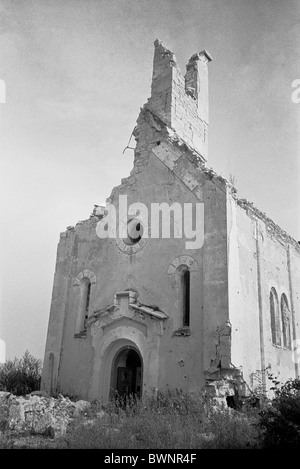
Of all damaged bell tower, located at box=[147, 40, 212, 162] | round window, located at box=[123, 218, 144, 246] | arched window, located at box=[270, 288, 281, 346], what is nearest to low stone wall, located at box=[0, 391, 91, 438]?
round window, located at box=[123, 218, 144, 246]

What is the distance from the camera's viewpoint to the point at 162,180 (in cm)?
1281

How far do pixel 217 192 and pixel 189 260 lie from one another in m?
2.08

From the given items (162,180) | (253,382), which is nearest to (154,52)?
(162,180)

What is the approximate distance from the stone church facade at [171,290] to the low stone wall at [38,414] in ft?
7.01

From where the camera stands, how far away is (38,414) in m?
8.30

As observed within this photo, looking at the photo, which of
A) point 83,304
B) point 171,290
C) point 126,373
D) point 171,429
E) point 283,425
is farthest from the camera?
point 83,304

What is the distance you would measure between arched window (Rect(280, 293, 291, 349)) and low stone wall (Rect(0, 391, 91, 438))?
276 inches

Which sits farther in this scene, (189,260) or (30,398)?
(189,260)

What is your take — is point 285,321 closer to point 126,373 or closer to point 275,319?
point 275,319

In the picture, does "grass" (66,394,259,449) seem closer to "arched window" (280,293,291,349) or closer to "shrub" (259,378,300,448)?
"shrub" (259,378,300,448)

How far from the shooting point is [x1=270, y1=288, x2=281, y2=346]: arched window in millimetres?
12852

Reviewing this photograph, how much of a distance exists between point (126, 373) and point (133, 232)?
437 cm

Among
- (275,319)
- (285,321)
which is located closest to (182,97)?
(275,319)
